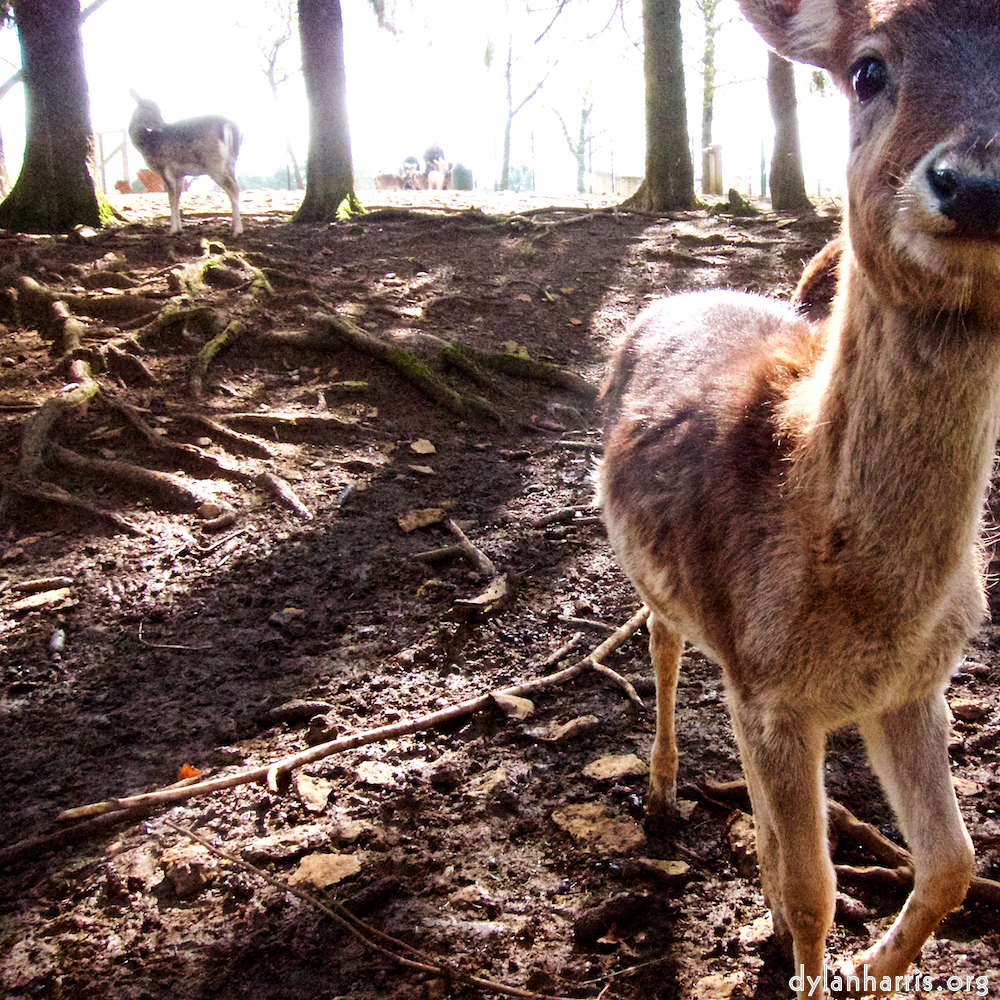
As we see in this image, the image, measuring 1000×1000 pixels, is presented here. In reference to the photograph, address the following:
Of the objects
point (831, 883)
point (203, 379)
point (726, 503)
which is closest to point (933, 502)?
point (726, 503)

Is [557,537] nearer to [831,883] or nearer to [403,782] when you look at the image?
[403,782]

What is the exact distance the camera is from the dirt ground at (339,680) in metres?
2.39

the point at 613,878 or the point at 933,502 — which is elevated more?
the point at 933,502

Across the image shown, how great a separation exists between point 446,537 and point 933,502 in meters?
3.23

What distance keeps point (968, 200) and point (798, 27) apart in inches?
41.5

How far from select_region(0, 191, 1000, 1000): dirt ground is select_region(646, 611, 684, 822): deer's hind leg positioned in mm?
107

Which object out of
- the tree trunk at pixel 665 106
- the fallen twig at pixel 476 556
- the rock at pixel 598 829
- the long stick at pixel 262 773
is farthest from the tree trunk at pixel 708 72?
the rock at pixel 598 829

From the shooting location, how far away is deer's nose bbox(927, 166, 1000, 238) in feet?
4.59

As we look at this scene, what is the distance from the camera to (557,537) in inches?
188

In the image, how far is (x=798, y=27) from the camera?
2182mm

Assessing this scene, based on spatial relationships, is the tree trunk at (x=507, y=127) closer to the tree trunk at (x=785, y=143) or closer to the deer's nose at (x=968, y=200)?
the tree trunk at (x=785, y=143)

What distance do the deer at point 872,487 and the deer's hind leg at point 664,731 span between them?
1.66 feet

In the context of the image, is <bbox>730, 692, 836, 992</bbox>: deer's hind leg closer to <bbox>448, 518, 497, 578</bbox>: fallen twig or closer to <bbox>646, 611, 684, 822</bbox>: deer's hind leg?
<bbox>646, 611, 684, 822</bbox>: deer's hind leg
